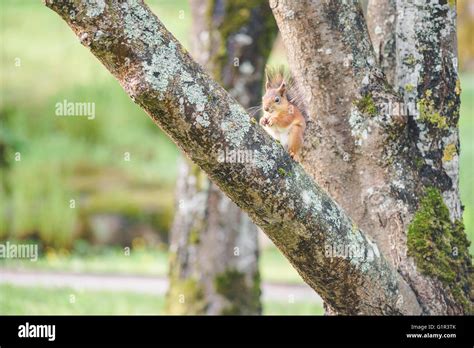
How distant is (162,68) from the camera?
2.90 m

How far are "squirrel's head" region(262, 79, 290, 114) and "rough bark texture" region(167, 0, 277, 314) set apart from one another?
2086 mm

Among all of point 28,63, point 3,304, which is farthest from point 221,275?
point 28,63

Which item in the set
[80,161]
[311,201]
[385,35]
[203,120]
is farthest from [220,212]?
[80,161]

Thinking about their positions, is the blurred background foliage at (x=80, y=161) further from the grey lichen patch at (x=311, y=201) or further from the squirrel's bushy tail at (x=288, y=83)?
the grey lichen patch at (x=311, y=201)

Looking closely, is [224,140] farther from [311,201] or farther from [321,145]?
[321,145]

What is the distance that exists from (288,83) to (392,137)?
1.88ft

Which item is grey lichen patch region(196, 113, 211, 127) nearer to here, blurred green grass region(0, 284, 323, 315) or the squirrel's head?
the squirrel's head

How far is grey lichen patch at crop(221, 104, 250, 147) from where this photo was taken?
298 cm

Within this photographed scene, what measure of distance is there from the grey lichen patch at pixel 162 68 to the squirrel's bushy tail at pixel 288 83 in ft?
3.18

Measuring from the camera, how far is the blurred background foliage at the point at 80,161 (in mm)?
10500

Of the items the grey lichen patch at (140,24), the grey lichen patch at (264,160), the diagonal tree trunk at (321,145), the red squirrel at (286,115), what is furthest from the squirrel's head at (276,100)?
the grey lichen patch at (140,24)

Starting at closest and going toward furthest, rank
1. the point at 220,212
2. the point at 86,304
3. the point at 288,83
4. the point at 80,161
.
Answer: the point at 288,83 → the point at 220,212 → the point at 86,304 → the point at 80,161
